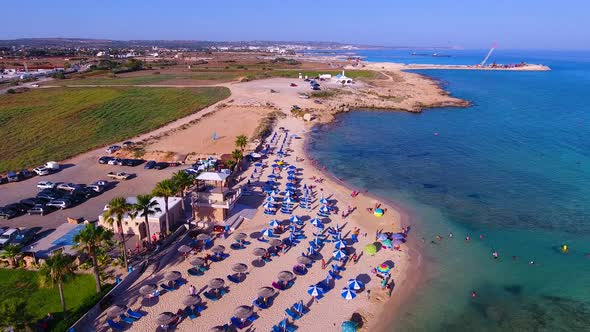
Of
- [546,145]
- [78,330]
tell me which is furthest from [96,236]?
[546,145]

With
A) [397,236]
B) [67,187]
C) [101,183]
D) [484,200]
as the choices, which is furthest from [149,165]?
[484,200]

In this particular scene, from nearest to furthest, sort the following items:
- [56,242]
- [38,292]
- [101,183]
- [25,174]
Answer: [38,292] < [56,242] < [101,183] < [25,174]

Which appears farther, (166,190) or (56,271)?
(166,190)

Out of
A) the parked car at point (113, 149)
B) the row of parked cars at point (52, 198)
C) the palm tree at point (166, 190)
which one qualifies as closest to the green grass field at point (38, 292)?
the palm tree at point (166, 190)

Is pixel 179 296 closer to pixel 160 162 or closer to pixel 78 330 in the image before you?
pixel 78 330

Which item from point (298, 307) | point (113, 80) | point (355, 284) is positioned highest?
point (113, 80)

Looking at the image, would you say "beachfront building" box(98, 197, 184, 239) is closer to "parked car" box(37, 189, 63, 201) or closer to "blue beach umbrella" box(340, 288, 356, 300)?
"parked car" box(37, 189, 63, 201)

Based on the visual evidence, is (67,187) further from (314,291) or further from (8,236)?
(314,291)
